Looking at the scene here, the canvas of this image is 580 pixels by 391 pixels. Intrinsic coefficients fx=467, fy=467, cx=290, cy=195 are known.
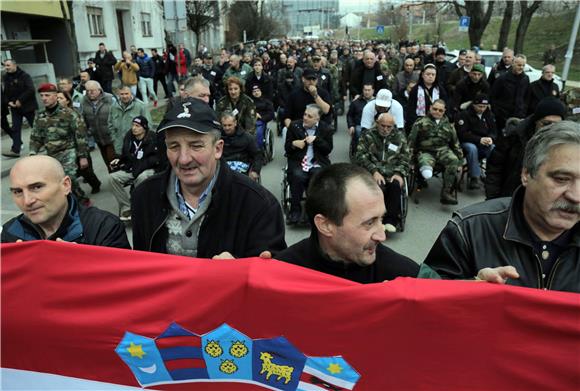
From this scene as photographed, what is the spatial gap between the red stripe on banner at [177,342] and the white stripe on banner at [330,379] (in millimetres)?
521

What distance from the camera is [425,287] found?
6.47 feet

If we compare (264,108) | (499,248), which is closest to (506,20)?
(264,108)

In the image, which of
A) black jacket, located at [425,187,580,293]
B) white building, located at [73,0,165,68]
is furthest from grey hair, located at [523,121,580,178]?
white building, located at [73,0,165,68]

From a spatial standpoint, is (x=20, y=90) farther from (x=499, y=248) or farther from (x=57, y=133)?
(x=499, y=248)

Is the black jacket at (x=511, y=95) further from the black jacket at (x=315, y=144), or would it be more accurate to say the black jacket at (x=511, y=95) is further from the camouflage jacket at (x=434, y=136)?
the black jacket at (x=315, y=144)

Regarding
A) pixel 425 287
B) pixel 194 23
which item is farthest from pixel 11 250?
pixel 194 23

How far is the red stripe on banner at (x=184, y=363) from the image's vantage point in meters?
2.16

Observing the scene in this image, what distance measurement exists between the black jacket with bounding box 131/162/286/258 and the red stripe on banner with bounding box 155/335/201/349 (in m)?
0.58

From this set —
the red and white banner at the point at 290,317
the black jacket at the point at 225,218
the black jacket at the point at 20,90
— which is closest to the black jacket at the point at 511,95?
the black jacket at the point at 225,218

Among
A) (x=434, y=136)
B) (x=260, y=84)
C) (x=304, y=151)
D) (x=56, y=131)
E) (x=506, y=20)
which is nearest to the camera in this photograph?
(x=304, y=151)

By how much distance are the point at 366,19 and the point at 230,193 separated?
4587 inches

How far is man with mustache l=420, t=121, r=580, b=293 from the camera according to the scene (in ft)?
6.72

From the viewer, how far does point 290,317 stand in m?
2.04

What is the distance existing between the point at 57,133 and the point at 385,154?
4.90m
